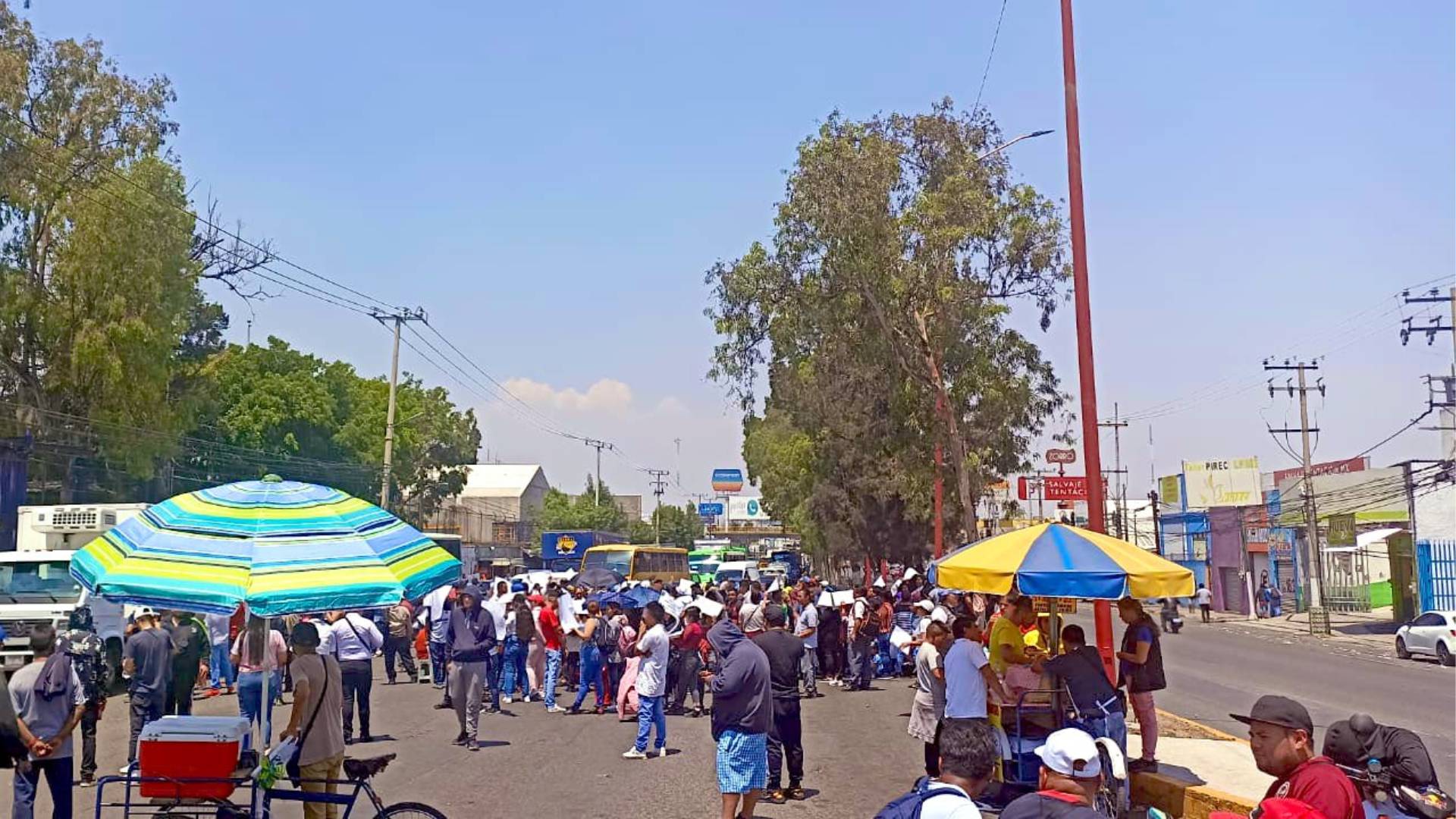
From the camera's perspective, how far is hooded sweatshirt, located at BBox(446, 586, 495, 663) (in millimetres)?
14523

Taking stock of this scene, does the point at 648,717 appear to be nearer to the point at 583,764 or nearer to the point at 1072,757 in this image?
the point at 583,764

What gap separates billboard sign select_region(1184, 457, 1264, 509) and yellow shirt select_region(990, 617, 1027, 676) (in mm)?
62869

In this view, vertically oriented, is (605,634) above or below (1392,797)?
above

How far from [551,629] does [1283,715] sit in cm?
1411

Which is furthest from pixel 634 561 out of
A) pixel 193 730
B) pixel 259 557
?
pixel 259 557

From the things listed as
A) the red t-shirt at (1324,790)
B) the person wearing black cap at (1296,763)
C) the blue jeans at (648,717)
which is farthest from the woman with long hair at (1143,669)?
the red t-shirt at (1324,790)

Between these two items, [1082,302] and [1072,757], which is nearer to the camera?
[1072,757]

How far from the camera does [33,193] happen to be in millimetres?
33750

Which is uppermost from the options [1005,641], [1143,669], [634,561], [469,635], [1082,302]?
[1082,302]

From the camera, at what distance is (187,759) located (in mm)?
7246

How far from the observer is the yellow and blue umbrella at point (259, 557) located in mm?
7012

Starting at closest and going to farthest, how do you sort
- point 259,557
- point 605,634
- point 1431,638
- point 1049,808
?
1. point 1049,808
2. point 259,557
3. point 605,634
4. point 1431,638

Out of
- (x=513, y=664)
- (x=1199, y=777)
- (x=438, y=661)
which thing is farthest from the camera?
(x=438, y=661)

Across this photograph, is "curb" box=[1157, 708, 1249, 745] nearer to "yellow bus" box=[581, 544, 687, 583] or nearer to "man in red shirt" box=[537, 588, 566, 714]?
"man in red shirt" box=[537, 588, 566, 714]
